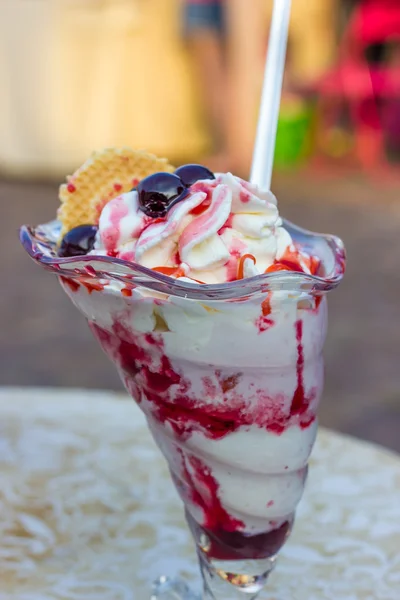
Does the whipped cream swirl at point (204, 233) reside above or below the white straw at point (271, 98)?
below

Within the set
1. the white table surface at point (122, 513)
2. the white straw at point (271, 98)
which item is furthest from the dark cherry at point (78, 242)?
the white table surface at point (122, 513)

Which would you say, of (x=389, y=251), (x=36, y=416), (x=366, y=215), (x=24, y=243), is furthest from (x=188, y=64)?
(x=24, y=243)

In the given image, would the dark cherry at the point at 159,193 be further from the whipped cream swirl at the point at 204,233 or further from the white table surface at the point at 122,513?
the white table surface at the point at 122,513

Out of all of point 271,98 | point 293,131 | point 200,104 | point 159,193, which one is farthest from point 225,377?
point 200,104

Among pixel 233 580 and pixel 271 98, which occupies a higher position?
pixel 271 98

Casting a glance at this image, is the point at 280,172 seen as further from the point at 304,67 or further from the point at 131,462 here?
the point at 131,462

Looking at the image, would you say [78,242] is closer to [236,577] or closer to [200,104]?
[236,577]

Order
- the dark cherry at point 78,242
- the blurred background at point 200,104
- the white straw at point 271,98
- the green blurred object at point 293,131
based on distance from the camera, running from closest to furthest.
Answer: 1. the dark cherry at point 78,242
2. the white straw at point 271,98
3. the blurred background at point 200,104
4. the green blurred object at point 293,131

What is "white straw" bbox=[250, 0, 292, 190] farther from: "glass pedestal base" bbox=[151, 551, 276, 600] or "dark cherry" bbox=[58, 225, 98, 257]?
"glass pedestal base" bbox=[151, 551, 276, 600]
